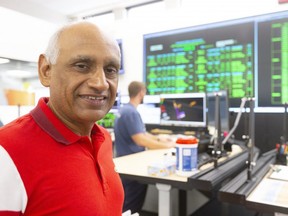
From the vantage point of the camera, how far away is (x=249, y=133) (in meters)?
1.63

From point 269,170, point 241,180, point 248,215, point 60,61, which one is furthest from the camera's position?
point 248,215

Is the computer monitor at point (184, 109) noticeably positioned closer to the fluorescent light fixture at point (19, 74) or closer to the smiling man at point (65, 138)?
the fluorescent light fixture at point (19, 74)

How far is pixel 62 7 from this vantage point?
472 centimetres

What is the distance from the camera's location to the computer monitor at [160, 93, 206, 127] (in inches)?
127

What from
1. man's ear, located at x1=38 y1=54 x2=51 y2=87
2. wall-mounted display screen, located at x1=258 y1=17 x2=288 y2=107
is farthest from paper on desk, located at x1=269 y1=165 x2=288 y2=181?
wall-mounted display screen, located at x1=258 y1=17 x2=288 y2=107

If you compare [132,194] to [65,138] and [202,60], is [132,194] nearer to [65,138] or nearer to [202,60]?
[65,138]

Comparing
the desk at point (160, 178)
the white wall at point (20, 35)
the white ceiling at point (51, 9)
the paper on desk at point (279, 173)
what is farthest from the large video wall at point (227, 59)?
the white wall at point (20, 35)

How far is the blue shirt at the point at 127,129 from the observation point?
2600 mm

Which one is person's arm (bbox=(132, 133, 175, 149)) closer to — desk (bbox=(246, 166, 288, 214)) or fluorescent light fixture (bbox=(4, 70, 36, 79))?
desk (bbox=(246, 166, 288, 214))

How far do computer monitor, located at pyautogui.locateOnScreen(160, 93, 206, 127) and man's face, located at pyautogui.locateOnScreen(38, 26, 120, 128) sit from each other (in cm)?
249

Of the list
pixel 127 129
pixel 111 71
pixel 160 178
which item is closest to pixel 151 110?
pixel 127 129

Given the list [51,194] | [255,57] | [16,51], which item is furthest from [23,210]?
[16,51]

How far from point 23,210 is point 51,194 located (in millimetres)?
71

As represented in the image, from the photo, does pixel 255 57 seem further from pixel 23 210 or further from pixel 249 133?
pixel 23 210
